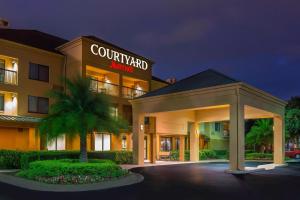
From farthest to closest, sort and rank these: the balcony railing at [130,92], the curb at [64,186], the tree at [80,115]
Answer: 1. the balcony railing at [130,92]
2. the tree at [80,115]
3. the curb at [64,186]

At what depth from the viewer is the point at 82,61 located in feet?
97.5

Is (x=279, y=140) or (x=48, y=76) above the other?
(x=48, y=76)

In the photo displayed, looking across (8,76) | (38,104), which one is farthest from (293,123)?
(8,76)

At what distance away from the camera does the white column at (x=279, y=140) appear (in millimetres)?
28258

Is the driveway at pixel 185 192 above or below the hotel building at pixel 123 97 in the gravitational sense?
below

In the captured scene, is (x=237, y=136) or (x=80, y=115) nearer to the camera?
(x=80, y=115)

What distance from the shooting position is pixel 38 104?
28.6 m

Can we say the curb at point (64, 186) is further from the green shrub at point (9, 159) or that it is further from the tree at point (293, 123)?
the tree at point (293, 123)

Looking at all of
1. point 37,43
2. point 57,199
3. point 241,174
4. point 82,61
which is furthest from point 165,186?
point 37,43

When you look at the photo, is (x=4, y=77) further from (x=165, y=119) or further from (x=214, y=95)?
(x=214, y=95)

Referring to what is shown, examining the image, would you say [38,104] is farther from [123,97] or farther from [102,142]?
[123,97]

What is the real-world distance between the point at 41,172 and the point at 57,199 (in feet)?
14.8

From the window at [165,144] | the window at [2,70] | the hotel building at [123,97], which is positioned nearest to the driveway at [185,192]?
the hotel building at [123,97]

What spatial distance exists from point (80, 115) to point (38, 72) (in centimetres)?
1404
